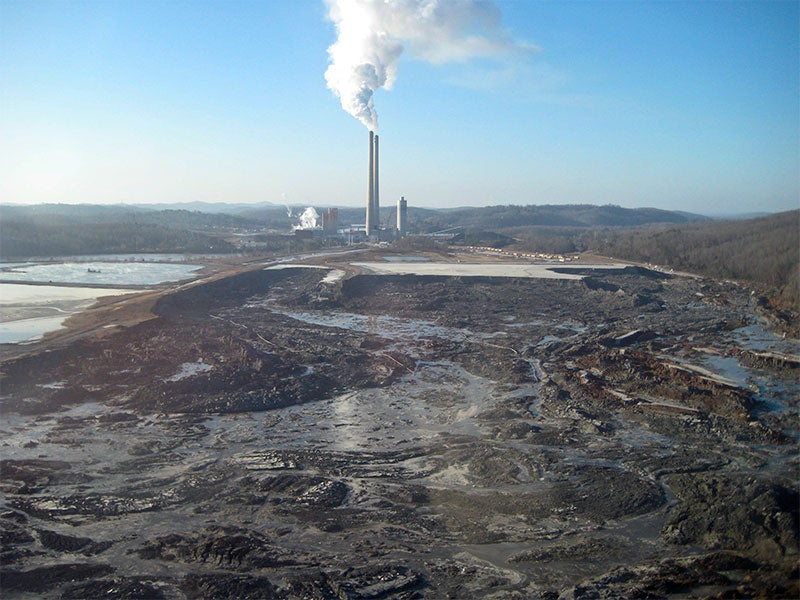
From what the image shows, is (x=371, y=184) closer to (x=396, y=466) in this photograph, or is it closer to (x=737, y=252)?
(x=737, y=252)

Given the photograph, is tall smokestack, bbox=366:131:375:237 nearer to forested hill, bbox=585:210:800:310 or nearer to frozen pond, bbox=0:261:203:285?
forested hill, bbox=585:210:800:310

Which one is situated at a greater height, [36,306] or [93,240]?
[93,240]

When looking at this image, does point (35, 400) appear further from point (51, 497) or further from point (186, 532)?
point (186, 532)

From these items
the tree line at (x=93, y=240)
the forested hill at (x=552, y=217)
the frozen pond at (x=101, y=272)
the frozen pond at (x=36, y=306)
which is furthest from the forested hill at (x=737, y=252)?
the forested hill at (x=552, y=217)

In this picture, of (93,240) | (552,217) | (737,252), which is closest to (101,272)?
(93,240)

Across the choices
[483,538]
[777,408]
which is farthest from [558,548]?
[777,408]

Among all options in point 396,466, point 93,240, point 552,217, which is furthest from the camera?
point 552,217
